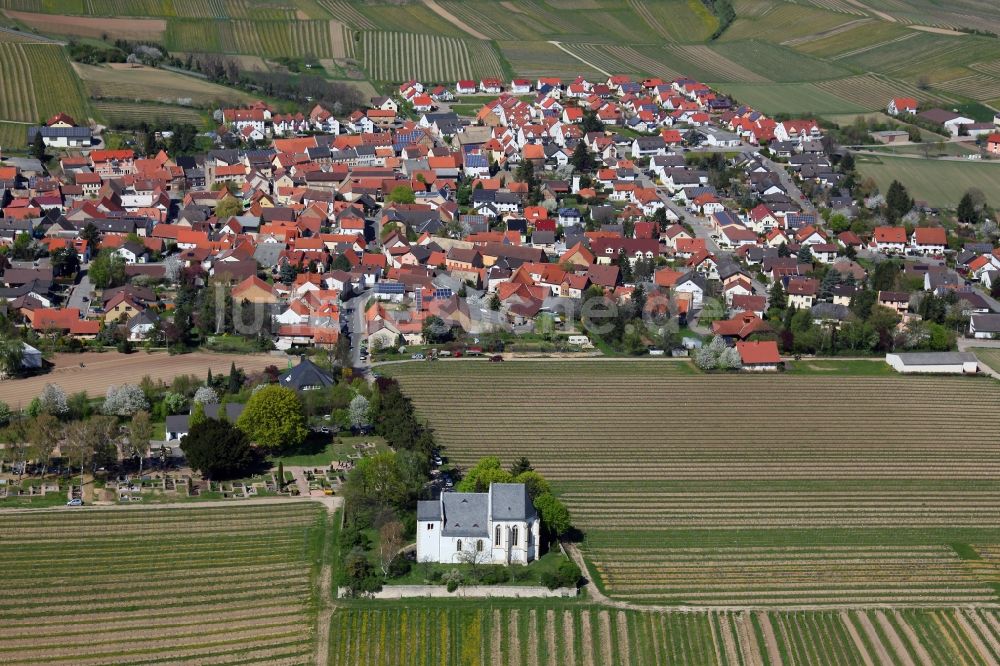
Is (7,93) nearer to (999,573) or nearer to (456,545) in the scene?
(456,545)

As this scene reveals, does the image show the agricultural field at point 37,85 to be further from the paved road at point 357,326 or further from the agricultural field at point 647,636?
the agricultural field at point 647,636

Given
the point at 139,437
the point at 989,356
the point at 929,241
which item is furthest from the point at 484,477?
the point at 929,241

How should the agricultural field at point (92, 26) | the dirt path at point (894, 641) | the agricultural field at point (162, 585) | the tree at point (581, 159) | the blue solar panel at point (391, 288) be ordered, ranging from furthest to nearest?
the agricultural field at point (92, 26) → the tree at point (581, 159) → the blue solar panel at point (391, 288) → the dirt path at point (894, 641) → the agricultural field at point (162, 585)

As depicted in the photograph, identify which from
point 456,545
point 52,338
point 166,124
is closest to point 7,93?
point 166,124

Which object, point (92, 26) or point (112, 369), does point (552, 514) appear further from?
point (92, 26)

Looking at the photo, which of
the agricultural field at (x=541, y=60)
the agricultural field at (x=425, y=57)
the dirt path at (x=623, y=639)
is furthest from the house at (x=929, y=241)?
the agricultural field at (x=425, y=57)
